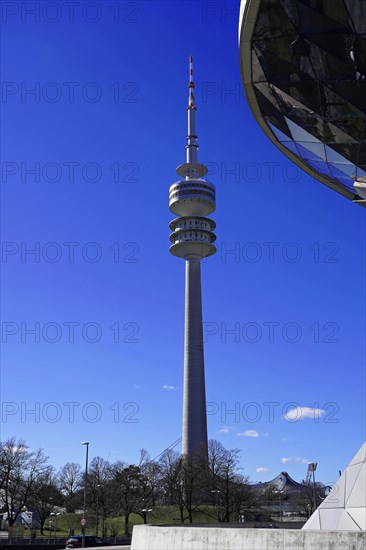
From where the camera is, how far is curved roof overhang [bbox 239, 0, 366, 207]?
16031 millimetres

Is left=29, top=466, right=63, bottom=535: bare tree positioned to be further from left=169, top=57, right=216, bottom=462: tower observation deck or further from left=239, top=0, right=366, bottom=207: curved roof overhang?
left=239, top=0, right=366, bottom=207: curved roof overhang

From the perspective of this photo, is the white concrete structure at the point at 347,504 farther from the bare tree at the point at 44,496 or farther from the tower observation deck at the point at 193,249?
the tower observation deck at the point at 193,249

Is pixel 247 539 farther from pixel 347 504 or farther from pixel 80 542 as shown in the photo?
pixel 80 542

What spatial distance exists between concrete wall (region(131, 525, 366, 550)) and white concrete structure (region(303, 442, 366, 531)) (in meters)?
3.60

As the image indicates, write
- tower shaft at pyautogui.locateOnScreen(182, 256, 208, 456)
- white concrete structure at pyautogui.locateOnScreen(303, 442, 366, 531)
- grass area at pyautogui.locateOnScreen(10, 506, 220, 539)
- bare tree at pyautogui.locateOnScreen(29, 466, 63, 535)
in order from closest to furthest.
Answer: white concrete structure at pyautogui.locateOnScreen(303, 442, 366, 531) → bare tree at pyautogui.locateOnScreen(29, 466, 63, 535) → grass area at pyautogui.locateOnScreen(10, 506, 220, 539) → tower shaft at pyautogui.locateOnScreen(182, 256, 208, 456)

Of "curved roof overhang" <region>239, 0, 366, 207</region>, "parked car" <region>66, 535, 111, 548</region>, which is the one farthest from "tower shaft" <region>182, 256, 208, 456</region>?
"curved roof overhang" <region>239, 0, 366, 207</region>

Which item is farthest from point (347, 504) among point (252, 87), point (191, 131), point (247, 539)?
point (191, 131)

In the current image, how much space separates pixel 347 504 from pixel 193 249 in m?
99.6

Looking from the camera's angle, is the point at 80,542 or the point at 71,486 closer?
the point at 80,542

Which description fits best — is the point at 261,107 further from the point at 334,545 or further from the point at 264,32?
the point at 334,545

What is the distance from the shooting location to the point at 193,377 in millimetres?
106625

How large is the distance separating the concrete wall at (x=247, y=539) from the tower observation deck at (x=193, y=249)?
78882 mm

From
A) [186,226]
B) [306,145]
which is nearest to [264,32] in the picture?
[306,145]

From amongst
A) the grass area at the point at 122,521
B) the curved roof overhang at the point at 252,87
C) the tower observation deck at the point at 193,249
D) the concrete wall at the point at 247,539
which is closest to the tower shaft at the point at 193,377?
the tower observation deck at the point at 193,249
